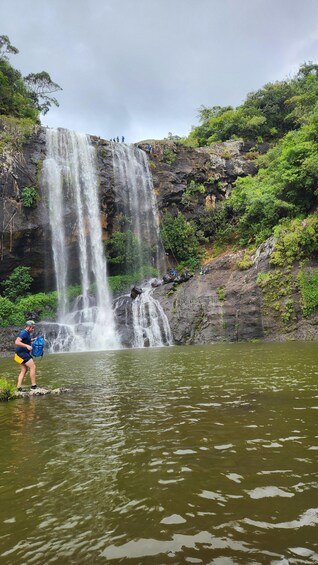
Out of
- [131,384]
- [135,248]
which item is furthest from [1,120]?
[131,384]

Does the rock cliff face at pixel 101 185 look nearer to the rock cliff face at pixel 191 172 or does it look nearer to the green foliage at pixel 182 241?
the rock cliff face at pixel 191 172

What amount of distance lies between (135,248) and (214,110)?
1230 inches

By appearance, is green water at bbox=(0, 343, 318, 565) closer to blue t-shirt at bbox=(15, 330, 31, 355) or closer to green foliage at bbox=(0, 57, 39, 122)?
blue t-shirt at bbox=(15, 330, 31, 355)

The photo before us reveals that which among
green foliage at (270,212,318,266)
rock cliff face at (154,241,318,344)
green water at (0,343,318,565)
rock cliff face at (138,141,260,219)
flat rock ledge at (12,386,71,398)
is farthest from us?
rock cliff face at (138,141,260,219)

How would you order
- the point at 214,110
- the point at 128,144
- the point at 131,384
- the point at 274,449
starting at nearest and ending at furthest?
the point at 274,449, the point at 131,384, the point at 128,144, the point at 214,110

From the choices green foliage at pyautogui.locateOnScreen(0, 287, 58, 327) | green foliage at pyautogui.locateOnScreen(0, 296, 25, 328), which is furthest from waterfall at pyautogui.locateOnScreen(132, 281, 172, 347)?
green foliage at pyautogui.locateOnScreen(0, 296, 25, 328)

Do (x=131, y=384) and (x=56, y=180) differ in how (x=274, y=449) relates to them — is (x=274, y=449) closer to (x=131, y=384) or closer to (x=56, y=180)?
(x=131, y=384)

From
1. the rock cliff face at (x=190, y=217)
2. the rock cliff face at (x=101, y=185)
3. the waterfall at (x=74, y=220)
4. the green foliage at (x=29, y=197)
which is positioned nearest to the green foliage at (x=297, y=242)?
the rock cliff face at (x=190, y=217)

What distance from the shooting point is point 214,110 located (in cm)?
5266

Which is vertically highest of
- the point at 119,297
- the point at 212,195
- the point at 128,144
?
the point at 128,144

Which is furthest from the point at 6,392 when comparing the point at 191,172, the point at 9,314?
the point at 191,172

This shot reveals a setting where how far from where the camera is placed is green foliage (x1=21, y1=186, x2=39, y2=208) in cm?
2852

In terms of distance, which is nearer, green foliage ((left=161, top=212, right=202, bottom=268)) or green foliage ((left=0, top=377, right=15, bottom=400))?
green foliage ((left=0, top=377, right=15, bottom=400))

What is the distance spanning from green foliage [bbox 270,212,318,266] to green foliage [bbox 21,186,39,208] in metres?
18.2
